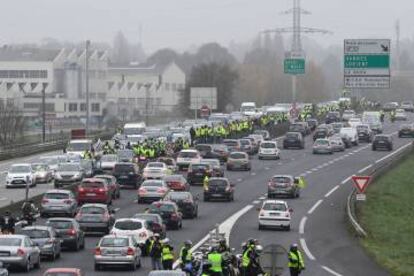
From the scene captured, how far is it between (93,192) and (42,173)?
43.0 feet

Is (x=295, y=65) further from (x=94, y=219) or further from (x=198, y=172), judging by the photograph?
(x=94, y=219)

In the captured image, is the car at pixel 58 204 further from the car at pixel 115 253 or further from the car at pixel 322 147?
the car at pixel 322 147

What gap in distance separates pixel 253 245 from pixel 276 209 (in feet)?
60.7

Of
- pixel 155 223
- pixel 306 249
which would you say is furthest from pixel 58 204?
pixel 306 249

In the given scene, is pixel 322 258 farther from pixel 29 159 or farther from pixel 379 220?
pixel 29 159

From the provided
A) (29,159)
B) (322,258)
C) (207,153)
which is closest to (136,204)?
(322,258)

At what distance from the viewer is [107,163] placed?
7656cm

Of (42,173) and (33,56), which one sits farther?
(33,56)

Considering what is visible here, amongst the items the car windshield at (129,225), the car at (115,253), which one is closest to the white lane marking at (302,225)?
the car windshield at (129,225)

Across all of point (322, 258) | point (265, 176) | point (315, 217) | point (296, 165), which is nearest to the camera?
point (322, 258)

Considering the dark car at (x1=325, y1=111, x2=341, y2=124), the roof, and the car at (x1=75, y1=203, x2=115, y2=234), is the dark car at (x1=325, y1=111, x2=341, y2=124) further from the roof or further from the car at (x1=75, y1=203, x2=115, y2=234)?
the car at (x1=75, y1=203, x2=115, y2=234)

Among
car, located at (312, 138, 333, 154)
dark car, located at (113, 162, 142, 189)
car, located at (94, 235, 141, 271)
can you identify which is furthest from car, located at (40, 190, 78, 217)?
car, located at (312, 138, 333, 154)

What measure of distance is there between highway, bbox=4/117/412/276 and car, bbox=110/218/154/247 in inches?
45.3

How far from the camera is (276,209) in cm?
5128
